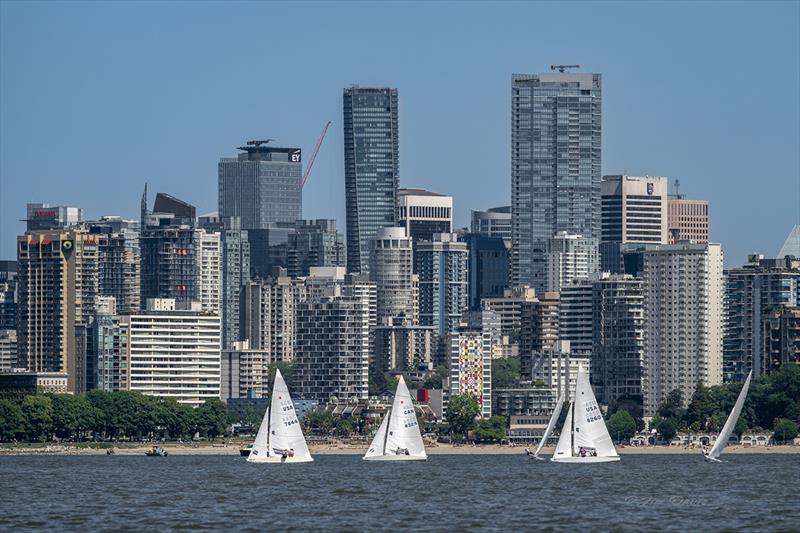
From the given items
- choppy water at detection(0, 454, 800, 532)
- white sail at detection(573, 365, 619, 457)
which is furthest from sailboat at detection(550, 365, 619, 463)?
choppy water at detection(0, 454, 800, 532)

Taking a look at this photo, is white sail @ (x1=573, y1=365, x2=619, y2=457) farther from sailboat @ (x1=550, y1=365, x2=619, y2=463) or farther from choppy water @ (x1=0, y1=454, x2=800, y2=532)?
choppy water @ (x1=0, y1=454, x2=800, y2=532)

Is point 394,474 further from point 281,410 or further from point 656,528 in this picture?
point 656,528

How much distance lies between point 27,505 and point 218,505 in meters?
11.7

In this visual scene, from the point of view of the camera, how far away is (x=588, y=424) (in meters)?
193

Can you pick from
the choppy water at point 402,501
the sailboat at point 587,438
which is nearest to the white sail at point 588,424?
the sailboat at point 587,438

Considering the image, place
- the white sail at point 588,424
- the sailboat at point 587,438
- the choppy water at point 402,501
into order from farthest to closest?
1. the sailboat at point 587,438
2. the white sail at point 588,424
3. the choppy water at point 402,501

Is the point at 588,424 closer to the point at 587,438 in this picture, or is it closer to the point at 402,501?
the point at 587,438

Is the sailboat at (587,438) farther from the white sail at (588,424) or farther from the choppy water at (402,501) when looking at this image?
the choppy water at (402,501)

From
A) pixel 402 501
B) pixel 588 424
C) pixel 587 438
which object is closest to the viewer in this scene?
pixel 402 501

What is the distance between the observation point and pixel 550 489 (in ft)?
545

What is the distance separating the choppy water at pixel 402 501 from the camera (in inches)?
5113

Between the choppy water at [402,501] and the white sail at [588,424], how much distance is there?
200cm

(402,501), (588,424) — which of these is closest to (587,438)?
(588,424)

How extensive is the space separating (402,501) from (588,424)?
1787 inches
